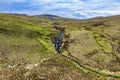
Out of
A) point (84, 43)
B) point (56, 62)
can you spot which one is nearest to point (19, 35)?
point (84, 43)

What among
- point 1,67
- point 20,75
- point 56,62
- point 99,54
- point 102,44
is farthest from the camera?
point 102,44

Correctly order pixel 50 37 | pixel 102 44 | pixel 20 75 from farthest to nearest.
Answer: pixel 50 37, pixel 102 44, pixel 20 75

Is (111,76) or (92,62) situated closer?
(111,76)

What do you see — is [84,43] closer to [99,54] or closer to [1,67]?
[99,54]

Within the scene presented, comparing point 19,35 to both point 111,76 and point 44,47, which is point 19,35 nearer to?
point 44,47

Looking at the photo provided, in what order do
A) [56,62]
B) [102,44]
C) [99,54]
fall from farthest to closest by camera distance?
[102,44]
[99,54]
[56,62]

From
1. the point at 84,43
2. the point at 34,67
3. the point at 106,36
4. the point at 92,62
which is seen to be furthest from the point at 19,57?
the point at 106,36

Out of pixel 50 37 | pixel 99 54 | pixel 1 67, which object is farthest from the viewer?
pixel 50 37

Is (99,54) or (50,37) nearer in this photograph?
(99,54)
